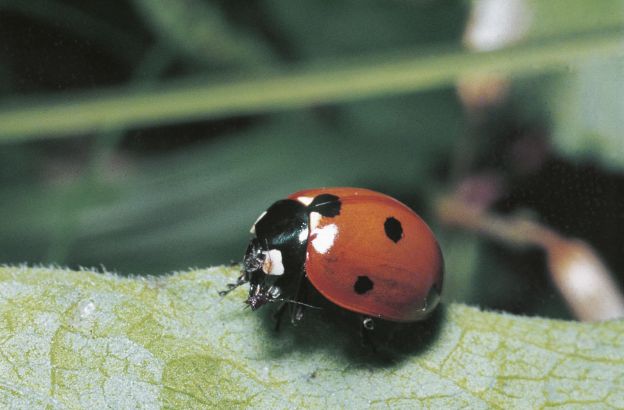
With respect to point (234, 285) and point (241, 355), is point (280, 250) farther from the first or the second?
point (241, 355)

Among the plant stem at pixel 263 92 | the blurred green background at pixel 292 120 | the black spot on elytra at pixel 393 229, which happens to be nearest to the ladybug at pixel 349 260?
the black spot on elytra at pixel 393 229

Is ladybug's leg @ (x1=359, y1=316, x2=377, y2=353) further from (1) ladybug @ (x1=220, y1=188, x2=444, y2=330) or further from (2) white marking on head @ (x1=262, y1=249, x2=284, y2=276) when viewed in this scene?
(2) white marking on head @ (x1=262, y1=249, x2=284, y2=276)

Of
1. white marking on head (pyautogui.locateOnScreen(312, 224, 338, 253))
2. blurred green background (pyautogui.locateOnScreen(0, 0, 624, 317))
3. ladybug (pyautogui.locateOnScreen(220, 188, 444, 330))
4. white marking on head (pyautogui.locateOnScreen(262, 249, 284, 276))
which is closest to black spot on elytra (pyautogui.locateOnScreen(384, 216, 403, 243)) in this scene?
ladybug (pyautogui.locateOnScreen(220, 188, 444, 330))

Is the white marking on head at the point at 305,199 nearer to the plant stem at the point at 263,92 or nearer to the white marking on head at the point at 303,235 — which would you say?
the white marking on head at the point at 303,235

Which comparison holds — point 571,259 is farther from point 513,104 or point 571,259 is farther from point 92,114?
point 92,114

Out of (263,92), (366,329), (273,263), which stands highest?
(263,92)

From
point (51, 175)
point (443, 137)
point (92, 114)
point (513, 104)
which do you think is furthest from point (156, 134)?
point (513, 104)

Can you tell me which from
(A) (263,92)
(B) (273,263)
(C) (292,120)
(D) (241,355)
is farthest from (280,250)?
(C) (292,120)
